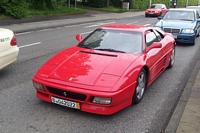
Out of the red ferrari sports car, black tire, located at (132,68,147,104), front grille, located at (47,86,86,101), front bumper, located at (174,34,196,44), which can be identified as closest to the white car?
the red ferrari sports car

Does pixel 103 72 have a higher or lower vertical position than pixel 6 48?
lower

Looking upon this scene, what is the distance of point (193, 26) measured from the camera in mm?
10742

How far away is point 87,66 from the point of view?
4.38 meters

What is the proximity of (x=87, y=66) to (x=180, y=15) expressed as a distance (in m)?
8.61

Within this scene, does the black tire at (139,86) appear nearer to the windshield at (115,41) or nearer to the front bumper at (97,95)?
the front bumper at (97,95)

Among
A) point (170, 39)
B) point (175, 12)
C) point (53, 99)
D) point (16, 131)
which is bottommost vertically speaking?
point (16, 131)

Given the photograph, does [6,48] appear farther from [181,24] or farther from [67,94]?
[181,24]

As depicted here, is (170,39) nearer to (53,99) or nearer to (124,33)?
(124,33)

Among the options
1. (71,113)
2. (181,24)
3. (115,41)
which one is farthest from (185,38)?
(71,113)

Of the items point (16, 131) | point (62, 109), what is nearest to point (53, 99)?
point (62, 109)

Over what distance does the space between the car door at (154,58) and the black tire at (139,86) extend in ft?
0.94

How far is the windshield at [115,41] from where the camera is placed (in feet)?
16.6

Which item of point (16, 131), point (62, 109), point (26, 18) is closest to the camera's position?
point (16, 131)

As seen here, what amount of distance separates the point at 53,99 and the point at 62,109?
287 millimetres
